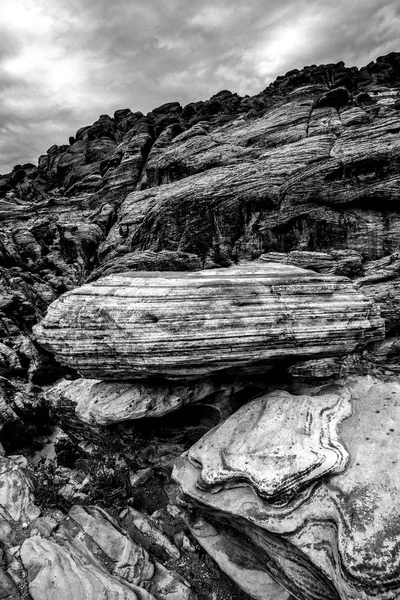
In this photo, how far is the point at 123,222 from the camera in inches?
1321

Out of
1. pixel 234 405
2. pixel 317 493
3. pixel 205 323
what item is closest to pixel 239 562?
pixel 317 493

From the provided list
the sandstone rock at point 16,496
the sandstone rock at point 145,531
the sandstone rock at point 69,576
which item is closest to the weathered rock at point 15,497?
the sandstone rock at point 16,496

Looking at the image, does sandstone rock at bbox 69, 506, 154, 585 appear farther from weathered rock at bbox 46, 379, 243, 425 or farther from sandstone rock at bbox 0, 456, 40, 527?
weathered rock at bbox 46, 379, 243, 425

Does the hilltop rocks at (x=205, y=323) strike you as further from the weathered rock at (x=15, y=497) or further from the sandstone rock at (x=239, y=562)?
the weathered rock at (x=15, y=497)

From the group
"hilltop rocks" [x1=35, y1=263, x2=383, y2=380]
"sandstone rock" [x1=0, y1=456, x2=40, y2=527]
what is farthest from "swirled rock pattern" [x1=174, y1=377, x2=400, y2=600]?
"sandstone rock" [x1=0, y1=456, x2=40, y2=527]

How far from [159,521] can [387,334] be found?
14.5 m

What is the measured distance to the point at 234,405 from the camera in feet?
50.2

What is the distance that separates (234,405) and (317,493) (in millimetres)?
6248

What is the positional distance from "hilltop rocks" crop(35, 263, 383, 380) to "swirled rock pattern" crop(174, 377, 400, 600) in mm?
2595

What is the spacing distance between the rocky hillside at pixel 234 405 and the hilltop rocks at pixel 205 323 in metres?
0.09

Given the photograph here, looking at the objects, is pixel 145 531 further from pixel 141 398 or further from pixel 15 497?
pixel 15 497

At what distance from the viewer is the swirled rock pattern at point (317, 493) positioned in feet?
25.9

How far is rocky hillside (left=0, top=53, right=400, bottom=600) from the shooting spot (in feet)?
30.8

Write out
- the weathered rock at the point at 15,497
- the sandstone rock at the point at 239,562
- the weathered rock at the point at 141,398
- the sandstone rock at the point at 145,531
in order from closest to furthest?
the sandstone rock at the point at 239,562
the sandstone rock at the point at 145,531
the weathered rock at the point at 15,497
the weathered rock at the point at 141,398
